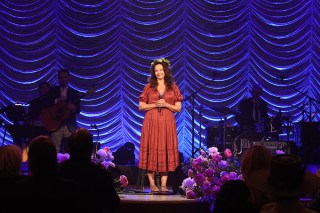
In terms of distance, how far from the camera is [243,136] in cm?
1210

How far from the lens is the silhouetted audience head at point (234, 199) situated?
3762 mm

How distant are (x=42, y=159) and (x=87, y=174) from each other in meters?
0.99

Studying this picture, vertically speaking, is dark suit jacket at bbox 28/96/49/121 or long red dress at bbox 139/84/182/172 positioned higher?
dark suit jacket at bbox 28/96/49/121

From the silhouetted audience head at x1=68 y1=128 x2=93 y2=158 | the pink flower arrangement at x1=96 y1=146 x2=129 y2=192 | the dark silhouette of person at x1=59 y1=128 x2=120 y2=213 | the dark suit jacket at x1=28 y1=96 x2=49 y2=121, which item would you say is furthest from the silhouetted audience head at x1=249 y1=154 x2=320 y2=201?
the dark suit jacket at x1=28 y1=96 x2=49 y2=121

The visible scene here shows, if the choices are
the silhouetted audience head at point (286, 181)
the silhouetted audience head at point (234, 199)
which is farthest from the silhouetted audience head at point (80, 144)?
the silhouetted audience head at point (286, 181)

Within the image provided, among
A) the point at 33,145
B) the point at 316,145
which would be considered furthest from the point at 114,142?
the point at 33,145

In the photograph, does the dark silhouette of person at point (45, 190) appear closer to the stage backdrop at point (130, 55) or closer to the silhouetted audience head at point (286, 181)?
the silhouetted audience head at point (286, 181)

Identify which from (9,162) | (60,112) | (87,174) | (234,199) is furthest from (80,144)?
(60,112)

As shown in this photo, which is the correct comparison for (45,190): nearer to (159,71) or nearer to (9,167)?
(9,167)

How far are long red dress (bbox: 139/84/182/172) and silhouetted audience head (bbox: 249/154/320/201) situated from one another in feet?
18.1

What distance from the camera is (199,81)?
543 inches

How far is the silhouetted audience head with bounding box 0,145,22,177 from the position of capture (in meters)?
4.68

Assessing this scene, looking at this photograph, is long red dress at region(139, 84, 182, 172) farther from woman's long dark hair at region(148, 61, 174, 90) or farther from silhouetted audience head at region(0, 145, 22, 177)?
silhouetted audience head at region(0, 145, 22, 177)

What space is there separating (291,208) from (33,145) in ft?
5.74
